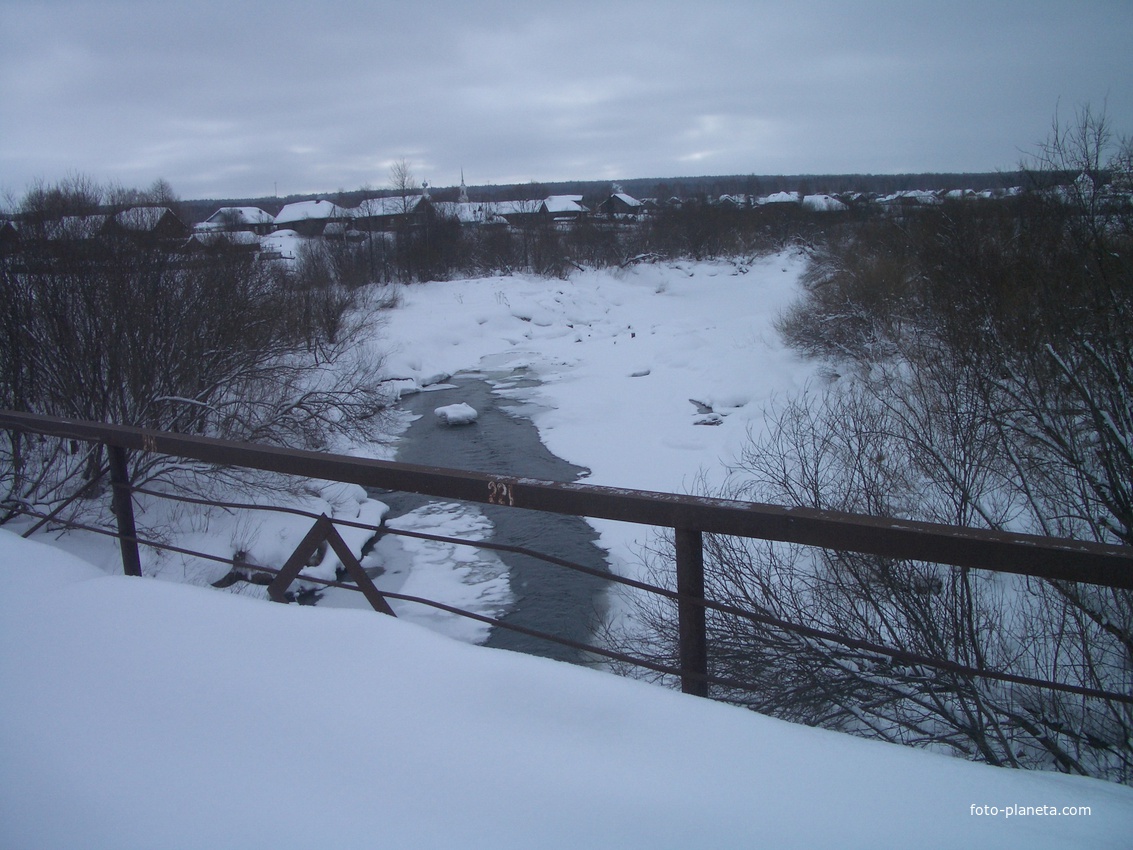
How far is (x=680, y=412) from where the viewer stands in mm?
21422

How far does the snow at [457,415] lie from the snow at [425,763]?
60.6ft

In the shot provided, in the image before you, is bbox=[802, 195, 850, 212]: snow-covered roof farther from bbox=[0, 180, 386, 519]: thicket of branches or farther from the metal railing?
the metal railing

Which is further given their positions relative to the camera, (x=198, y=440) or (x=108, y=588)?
(x=198, y=440)

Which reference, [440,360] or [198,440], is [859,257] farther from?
[198,440]

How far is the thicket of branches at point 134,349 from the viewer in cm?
1321

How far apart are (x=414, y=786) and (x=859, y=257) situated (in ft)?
88.5

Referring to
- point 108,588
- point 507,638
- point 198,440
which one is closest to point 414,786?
point 108,588

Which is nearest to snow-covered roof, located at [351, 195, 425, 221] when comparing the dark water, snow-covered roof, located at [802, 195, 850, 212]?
snow-covered roof, located at [802, 195, 850, 212]

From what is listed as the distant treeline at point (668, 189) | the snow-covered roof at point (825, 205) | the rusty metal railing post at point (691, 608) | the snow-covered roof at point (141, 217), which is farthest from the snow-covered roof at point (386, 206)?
the rusty metal railing post at point (691, 608)

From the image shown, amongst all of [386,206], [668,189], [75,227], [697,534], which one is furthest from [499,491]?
[668,189]

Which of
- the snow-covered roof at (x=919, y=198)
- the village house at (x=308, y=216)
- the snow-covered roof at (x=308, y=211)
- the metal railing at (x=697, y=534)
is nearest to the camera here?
the metal railing at (x=697, y=534)

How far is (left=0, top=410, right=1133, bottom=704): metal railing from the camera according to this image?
2.00m

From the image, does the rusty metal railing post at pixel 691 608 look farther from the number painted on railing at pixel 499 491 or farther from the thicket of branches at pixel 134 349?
the thicket of branches at pixel 134 349

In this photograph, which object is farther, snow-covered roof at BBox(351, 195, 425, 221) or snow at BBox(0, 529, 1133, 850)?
snow-covered roof at BBox(351, 195, 425, 221)
